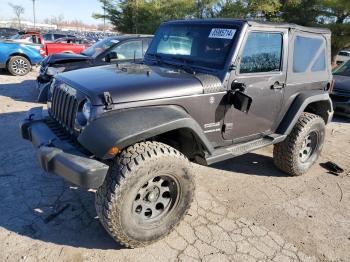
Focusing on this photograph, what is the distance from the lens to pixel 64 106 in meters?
3.07

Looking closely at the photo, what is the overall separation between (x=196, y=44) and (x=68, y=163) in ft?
6.43

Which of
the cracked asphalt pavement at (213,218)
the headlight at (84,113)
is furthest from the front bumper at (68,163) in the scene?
the cracked asphalt pavement at (213,218)

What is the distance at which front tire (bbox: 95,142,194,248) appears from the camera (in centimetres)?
253

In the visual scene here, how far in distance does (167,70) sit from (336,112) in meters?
6.10

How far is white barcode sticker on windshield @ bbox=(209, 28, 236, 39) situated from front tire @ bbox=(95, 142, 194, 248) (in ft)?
4.50

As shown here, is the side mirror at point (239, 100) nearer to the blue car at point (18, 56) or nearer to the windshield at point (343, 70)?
the windshield at point (343, 70)

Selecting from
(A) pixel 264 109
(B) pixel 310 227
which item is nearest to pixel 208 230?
(B) pixel 310 227

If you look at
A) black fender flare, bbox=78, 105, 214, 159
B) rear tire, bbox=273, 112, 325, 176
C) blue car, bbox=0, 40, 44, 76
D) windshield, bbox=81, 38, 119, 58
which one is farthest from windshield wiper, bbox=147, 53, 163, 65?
blue car, bbox=0, 40, 44, 76

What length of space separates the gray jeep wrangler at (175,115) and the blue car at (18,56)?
27.2 feet

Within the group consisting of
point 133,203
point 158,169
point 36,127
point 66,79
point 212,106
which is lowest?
point 133,203

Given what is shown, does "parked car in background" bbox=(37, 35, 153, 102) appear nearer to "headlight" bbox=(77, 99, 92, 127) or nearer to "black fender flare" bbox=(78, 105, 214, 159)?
"headlight" bbox=(77, 99, 92, 127)

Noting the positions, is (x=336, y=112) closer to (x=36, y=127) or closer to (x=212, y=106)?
(x=212, y=106)

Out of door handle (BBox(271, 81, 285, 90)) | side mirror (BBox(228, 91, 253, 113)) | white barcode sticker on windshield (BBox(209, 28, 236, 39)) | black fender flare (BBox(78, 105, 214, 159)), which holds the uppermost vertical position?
white barcode sticker on windshield (BBox(209, 28, 236, 39))

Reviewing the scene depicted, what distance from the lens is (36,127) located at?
3129 millimetres
